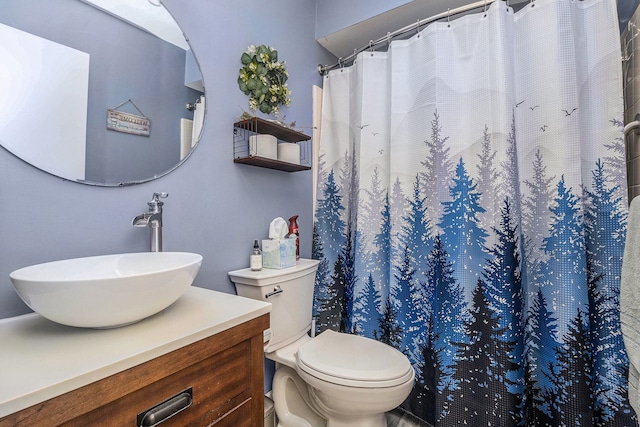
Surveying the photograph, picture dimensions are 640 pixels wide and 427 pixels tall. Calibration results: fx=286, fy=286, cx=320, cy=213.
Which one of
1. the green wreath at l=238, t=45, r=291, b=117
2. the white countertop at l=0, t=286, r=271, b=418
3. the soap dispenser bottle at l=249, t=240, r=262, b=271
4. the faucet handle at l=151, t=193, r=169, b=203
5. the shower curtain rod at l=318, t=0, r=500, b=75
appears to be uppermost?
the shower curtain rod at l=318, t=0, r=500, b=75

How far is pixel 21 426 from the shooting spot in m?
0.43

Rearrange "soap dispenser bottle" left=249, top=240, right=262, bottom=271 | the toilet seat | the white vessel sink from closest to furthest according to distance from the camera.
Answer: the white vessel sink, the toilet seat, "soap dispenser bottle" left=249, top=240, right=262, bottom=271

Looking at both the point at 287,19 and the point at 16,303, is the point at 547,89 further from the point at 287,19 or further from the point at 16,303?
the point at 16,303

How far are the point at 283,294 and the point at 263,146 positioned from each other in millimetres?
715

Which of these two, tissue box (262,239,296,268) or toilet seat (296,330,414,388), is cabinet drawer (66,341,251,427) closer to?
toilet seat (296,330,414,388)

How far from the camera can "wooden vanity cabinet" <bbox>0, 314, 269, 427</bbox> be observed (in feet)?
1.55

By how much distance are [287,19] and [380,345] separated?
1.85 meters

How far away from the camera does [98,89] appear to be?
37.6 inches

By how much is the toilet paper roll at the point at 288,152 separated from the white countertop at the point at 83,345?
867 mm

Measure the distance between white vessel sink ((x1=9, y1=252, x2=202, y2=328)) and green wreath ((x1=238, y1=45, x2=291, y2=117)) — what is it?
3.26 feet

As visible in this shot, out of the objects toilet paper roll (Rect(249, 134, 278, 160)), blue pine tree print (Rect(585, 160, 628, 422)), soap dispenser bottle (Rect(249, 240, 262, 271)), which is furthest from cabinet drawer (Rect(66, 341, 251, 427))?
blue pine tree print (Rect(585, 160, 628, 422))

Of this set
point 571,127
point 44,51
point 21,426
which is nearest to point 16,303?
point 21,426

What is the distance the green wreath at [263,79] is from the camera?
141 cm

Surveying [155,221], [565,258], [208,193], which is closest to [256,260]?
[208,193]
